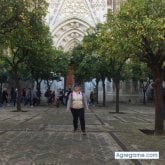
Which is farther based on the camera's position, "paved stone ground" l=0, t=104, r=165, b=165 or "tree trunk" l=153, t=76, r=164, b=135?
"tree trunk" l=153, t=76, r=164, b=135

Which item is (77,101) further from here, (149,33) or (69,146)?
(69,146)

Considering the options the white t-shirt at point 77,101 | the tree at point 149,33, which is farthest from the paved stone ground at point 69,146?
the tree at point 149,33

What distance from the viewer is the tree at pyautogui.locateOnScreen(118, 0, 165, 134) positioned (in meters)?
17.2

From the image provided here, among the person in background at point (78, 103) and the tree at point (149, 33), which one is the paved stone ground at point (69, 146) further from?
the tree at point (149, 33)

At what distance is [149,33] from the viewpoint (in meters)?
17.3

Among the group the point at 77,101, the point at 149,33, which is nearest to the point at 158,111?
the point at 149,33

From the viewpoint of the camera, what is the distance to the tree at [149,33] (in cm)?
1720

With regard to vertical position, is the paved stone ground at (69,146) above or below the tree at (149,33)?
below

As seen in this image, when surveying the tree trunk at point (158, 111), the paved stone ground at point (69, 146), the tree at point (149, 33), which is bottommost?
the paved stone ground at point (69, 146)

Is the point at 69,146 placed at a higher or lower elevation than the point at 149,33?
lower

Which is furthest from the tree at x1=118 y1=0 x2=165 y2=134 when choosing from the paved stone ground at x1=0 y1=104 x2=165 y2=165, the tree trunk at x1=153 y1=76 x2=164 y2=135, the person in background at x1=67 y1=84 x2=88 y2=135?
the person in background at x1=67 y1=84 x2=88 y2=135

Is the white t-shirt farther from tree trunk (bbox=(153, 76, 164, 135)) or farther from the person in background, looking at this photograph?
tree trunk (bbox=(153, 76, 164, 135))

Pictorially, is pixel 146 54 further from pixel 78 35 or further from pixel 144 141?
pixel 78 35

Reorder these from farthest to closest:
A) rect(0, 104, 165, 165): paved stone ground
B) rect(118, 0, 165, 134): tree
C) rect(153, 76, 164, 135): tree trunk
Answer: rect(153, 76, 164, 135): tree trunk, rect(118, 0, 165, 134): tree, rect(0, 104, 165, 165): paved stone ground
